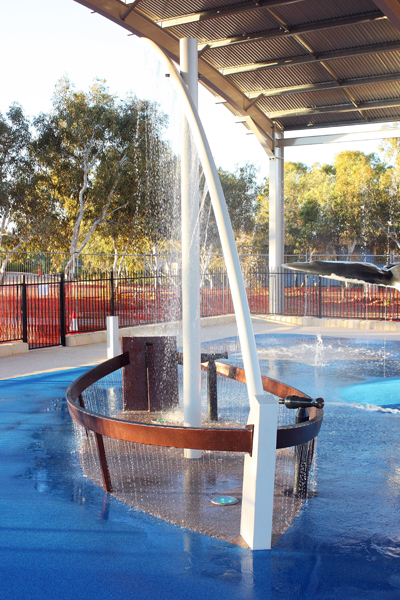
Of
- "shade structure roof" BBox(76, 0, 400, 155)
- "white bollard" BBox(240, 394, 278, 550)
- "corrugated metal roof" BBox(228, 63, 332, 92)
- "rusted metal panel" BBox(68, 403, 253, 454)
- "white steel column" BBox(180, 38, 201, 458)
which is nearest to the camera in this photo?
"white bollard" BBox(240, 394, 278, 550)

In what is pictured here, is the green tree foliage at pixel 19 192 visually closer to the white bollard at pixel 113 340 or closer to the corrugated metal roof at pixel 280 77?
the corrugated metal roof at pixel 280 77

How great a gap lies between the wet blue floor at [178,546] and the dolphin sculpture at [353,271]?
171 cm

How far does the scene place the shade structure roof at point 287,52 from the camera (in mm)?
12656

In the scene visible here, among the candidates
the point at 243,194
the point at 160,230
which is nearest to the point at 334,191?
the point at 243,194

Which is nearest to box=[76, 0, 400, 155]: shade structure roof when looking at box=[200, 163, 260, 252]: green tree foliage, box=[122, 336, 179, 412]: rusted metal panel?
box=[122, 336, 179, 412]: rusted metal panel

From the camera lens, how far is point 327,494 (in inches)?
177

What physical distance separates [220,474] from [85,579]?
75.6 inches

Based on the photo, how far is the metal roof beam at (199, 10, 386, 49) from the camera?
41.9 feet

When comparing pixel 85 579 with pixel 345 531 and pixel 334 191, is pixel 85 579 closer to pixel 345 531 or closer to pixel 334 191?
pixel 345 531

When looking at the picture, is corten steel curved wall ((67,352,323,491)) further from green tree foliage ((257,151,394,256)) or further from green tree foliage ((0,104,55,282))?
green tree foliage ((257,151,394,256))

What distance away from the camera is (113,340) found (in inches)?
307

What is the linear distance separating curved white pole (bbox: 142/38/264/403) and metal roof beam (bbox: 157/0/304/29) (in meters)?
8.67

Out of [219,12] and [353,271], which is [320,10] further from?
[353,271]

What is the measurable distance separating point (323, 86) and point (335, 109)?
1.60 metres
